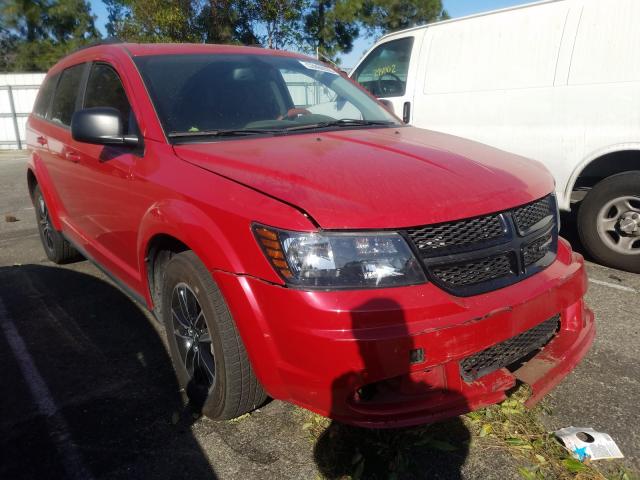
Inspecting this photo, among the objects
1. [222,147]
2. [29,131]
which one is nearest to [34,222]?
[29,131]

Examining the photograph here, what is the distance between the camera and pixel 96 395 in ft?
8.97

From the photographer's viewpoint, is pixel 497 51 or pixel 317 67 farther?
pixel 497 51

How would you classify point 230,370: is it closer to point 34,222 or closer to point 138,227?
point 138,227

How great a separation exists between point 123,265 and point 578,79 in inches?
151

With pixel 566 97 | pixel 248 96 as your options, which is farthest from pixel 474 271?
pixel 566 97

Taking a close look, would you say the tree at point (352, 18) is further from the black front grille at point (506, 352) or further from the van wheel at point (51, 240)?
the black front grille at point (506, 352)

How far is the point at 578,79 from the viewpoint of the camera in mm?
4312

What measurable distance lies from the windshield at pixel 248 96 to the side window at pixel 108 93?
0.66ft

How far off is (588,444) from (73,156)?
350 cm

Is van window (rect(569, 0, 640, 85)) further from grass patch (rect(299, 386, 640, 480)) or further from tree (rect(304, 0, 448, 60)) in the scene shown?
tree (rect(304, 0, 448, 60))

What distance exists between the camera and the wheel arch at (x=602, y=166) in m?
4.24

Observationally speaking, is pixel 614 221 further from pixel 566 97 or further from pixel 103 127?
pixel 103 127

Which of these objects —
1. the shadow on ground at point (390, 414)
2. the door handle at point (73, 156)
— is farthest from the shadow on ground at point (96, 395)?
the door handle at point (73, 156)

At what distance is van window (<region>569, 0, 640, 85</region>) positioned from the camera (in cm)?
402
